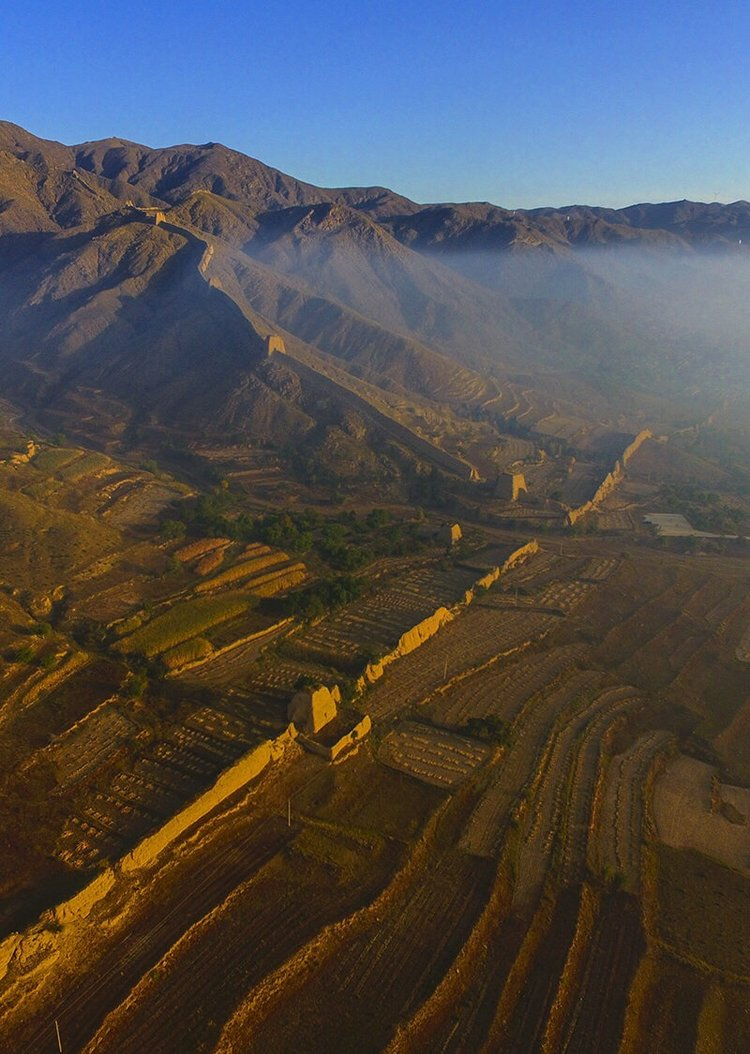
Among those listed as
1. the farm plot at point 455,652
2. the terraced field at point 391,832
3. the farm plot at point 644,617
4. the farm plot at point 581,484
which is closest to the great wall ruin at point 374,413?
the farm plot at point 581,484

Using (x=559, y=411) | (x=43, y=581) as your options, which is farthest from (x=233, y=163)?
(x=43, y=581)

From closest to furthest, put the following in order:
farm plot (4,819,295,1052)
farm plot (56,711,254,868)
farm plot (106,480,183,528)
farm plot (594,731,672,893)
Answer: farm plot (4,819,295,1052)
farm plot (56,711,254,868)
farm plot (594,731,672,893)
farm plot (106,480,183,528)

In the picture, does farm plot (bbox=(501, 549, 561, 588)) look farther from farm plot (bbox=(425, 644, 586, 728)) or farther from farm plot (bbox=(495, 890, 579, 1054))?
farm plot (bbox=(495, 890, 579, 1054))

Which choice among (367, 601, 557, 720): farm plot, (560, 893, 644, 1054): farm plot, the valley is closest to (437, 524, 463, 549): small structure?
the valley

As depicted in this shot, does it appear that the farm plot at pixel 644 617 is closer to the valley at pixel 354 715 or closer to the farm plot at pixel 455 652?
the valley at pixel 354 715

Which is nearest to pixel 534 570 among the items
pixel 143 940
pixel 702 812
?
pixel 702 812

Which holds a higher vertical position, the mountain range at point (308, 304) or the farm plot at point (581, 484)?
the mountain range at point (308, 304)
